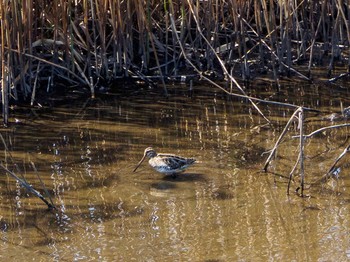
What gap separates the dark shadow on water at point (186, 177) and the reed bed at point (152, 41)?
1.62 m

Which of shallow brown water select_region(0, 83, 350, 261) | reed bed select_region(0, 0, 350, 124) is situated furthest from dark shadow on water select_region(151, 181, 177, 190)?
reed bed select_region(0, 0, 350, 124)

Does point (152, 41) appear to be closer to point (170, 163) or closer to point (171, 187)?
point (170, 163)

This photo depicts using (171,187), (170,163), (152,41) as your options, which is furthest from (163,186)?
(152,41)

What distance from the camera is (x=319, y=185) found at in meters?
5.51

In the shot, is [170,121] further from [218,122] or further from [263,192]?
[263,192]

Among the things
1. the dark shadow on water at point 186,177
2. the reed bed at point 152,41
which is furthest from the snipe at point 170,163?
the reed bed at point 152,41

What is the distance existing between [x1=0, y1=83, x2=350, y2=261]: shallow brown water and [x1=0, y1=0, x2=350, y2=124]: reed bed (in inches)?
15.8

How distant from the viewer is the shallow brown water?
15.1ft

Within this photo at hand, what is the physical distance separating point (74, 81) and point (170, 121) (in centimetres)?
132

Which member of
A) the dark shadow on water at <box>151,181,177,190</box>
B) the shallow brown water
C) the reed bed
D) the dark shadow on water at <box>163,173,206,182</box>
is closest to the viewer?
the shallow brown water

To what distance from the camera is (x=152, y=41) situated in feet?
25.8

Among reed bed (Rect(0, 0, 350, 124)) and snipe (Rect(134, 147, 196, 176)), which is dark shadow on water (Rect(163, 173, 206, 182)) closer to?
snipe (Rect(134, 147, 196, 176))

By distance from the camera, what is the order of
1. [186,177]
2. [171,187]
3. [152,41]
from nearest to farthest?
[171,187] → [186,177] → [152,41]

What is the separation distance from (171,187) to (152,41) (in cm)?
252
